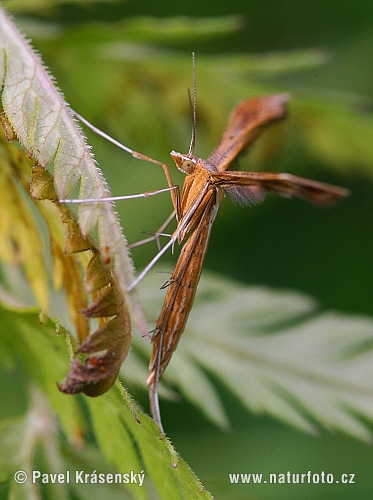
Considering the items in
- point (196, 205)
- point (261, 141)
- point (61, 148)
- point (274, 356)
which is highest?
point (61, 148)

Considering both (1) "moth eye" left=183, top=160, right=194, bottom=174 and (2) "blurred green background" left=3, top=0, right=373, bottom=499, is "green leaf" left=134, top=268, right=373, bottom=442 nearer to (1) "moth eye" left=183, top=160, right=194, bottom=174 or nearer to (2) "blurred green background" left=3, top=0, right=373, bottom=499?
(2) "blurred green background" left=3, top=0, right=373, bottom=499

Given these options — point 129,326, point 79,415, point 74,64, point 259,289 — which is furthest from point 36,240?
point 74,64

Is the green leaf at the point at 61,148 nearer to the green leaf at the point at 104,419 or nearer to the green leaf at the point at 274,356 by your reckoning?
the green leaf at the point at 104,419

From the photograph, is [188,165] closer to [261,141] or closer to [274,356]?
[274,356]

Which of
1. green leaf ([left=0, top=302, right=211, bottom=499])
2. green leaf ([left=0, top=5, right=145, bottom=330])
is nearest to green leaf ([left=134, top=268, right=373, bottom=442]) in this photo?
green leaf ([left=0, top=302, right=211, bottom=499])

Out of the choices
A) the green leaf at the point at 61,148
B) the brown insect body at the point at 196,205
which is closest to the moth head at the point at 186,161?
the brown insect body at the point at 196,205

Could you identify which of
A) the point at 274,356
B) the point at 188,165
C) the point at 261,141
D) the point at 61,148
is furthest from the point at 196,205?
the point at 261,141

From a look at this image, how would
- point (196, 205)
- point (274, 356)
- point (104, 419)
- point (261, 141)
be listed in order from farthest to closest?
point (261, 141) < point (274, 356) < point (196, 205) < point (104, 419)
